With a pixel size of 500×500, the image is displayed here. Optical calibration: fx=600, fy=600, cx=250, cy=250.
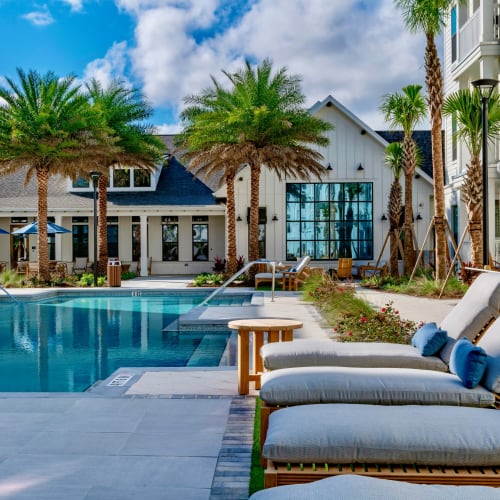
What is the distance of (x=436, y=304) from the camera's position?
13.7 metres

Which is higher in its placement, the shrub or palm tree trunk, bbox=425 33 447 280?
palm tree trunk, bbox=425 33 447 280

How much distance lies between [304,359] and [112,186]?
23.3m

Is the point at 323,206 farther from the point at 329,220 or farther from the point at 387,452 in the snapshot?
the point at 387,452

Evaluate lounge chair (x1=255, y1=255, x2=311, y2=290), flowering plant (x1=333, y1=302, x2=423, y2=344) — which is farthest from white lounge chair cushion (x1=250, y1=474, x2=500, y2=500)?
lounge chair (x1=255, y1=255, x2=311, y2=290)

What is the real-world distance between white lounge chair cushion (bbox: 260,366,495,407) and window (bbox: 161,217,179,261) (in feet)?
74.1

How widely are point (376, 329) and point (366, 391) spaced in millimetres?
4026

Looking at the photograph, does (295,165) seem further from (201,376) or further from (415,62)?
(201,376)

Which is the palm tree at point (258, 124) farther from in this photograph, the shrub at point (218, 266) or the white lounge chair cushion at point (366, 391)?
the white lounge chair cushion at point (366, 391)

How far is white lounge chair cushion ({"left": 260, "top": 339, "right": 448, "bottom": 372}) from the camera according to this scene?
4.93 metres

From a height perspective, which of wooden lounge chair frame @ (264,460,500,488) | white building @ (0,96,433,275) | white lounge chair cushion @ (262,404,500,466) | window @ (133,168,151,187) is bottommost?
wooden lounge chair frame @ (264,460,500,488)

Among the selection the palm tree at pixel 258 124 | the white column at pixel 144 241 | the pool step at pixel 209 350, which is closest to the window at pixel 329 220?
the palm tree at pixel 258 124

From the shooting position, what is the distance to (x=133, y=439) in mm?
4551

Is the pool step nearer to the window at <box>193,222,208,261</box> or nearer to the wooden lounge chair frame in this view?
the wooden lounge chair frame

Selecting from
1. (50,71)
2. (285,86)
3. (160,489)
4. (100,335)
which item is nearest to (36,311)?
(100,335)
